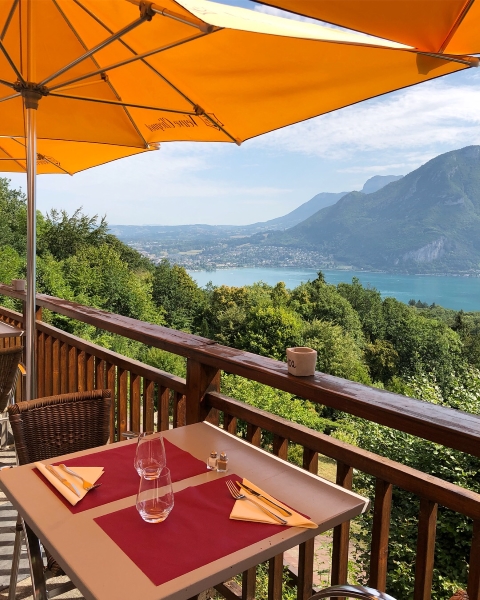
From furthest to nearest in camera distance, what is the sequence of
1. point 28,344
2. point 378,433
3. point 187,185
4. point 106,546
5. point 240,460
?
point 187,185, point 378,433, point 28,344, point 240,460, point 106,546

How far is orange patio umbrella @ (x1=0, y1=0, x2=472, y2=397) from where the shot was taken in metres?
1.58

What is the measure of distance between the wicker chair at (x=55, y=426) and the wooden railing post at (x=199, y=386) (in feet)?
0.99

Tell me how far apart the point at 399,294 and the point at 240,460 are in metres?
45.6

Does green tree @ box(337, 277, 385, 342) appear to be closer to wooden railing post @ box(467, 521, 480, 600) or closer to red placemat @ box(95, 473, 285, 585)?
wooden railing post @ box(467, 521, 480, 600)

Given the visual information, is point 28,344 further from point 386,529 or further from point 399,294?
point 399,294

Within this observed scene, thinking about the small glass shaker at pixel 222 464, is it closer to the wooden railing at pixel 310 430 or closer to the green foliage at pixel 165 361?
the wooden railing at pixel 310 430

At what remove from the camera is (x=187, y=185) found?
6706 cm

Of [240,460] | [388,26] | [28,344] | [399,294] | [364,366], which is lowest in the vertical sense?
[364,366]

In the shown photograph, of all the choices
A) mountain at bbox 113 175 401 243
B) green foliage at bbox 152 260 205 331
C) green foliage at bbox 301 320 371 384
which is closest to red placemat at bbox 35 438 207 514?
green foliage at bbox 301 320 371 384

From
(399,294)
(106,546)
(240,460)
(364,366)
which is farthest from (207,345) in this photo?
(399,294)

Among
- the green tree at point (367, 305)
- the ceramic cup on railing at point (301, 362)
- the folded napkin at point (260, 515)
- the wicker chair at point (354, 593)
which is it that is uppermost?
the ceramic cup on railing at point (301, 362)

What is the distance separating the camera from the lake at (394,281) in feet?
145

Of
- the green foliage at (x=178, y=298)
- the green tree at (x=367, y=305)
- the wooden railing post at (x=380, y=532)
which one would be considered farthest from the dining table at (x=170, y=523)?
the green tree at (x=367, y=305)

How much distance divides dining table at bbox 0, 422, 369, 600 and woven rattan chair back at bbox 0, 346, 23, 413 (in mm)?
1116
